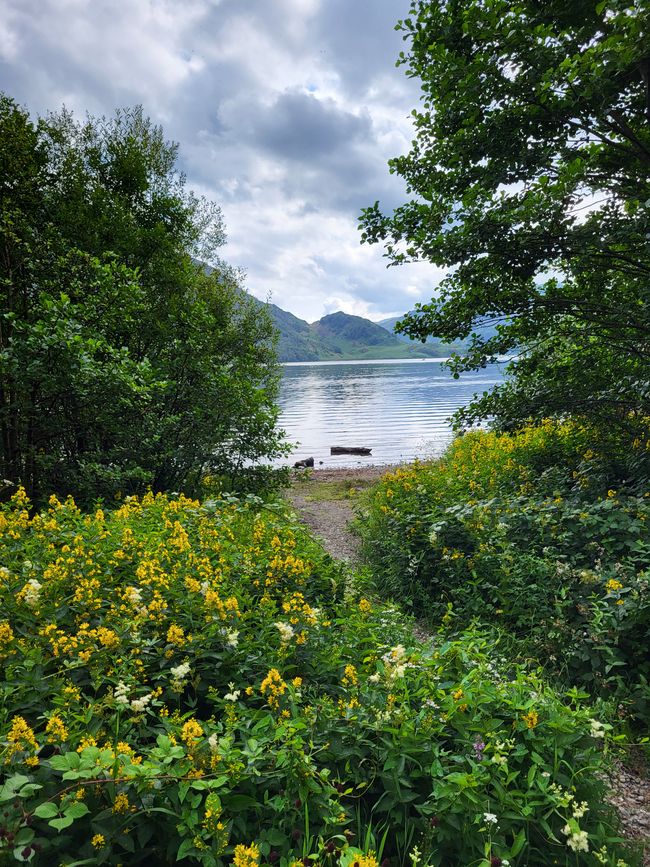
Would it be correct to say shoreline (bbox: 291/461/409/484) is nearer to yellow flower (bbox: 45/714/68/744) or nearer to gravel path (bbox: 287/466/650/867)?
gravel path (bbox: 287/466/650/867)

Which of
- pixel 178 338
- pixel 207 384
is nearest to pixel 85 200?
pixel 178 338

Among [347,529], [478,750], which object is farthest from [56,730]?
[347,529]

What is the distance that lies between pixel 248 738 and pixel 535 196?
587 cm

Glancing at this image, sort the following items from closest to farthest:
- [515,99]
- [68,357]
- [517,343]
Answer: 1. [515,99]
2. [68,357]
3. [517,343]

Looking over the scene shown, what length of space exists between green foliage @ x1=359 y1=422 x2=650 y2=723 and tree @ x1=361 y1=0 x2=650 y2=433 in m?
1.38

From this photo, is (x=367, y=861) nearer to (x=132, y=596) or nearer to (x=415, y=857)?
(x=415, y=857)

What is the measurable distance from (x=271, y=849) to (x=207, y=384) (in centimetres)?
774

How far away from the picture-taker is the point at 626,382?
6.93 metres

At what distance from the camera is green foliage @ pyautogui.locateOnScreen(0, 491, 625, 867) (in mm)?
2051

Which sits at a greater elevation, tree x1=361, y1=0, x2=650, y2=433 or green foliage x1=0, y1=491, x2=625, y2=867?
tree x1=361, y1=0, x2=650, y2=433

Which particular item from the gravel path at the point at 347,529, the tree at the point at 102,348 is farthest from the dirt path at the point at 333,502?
the tree at the point at 102,348

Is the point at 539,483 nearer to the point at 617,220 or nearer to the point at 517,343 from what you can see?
the point at 517,343

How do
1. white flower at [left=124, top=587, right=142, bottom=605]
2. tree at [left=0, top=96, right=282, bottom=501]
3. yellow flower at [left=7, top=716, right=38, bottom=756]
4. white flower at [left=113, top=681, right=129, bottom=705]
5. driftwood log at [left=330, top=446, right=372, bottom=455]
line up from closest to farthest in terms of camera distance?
yellow flower at [left=7, top=716, right=38, bottom=756] → white flower at [left=113, top=681, right=129, bottom=705] → white flower at [left=124, top=587, right=142, bottom=605] → tree at [left=0, top=96, right=282, bottom=501] → driftwood log at [left=330, top=446, right=372, bottom=455]

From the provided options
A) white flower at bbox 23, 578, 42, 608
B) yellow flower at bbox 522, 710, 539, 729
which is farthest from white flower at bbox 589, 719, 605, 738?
white flower at bbox 23, 578, 42, 608
